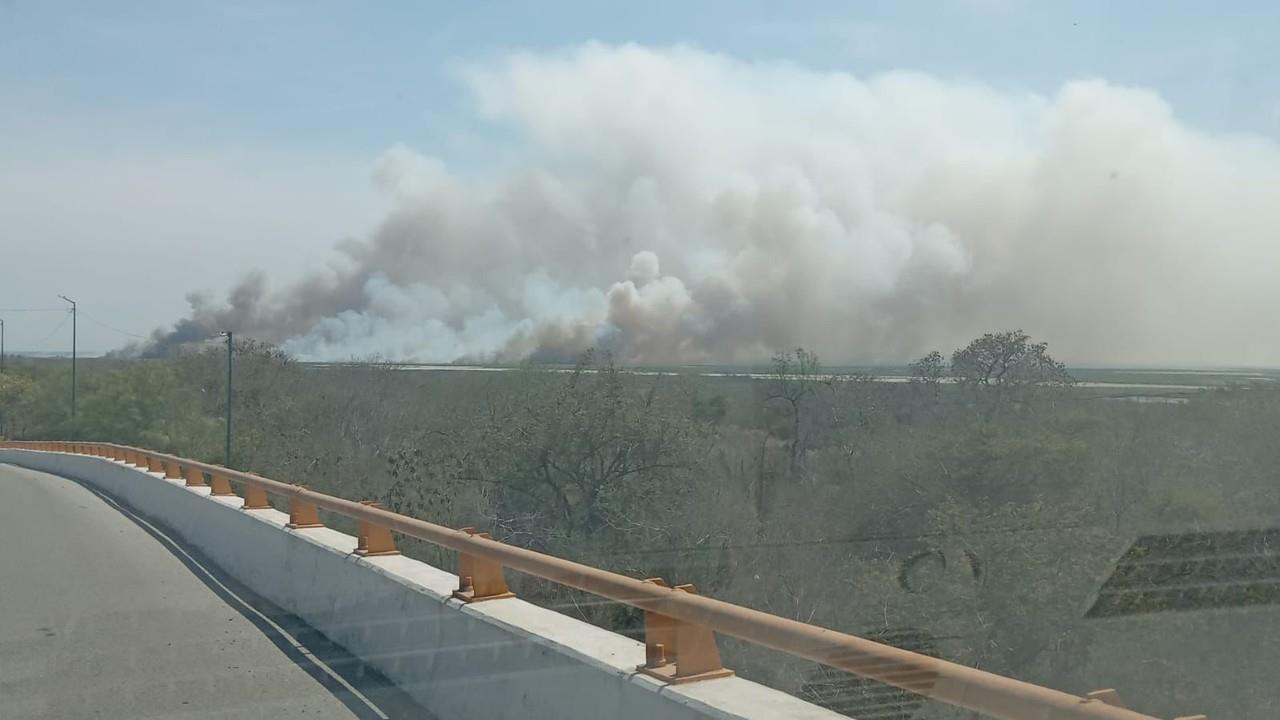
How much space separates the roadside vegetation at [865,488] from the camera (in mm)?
10914

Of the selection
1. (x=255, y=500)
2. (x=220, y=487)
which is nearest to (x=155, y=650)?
(x=255, y=500)

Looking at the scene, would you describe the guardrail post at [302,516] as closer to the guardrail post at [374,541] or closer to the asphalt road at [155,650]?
the asphalt road at [155,650]

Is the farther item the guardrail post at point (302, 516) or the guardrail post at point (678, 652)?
the guardrail post at point (302, 516)

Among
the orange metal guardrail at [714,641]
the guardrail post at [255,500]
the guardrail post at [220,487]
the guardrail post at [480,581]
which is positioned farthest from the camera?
the guardrail post at [220,487]

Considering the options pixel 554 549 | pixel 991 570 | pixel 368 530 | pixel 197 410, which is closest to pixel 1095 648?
pixel 991 570

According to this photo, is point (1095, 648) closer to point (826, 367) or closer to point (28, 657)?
point (28, 657)

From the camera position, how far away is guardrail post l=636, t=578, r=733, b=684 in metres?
4.43

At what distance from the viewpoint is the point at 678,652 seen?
4434 millimetres

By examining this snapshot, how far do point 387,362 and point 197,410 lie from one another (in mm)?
11309

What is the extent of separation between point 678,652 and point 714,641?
10.5 inches

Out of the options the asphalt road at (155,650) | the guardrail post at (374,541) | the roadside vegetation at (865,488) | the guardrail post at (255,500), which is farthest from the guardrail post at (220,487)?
the guardrail post at (374,541)

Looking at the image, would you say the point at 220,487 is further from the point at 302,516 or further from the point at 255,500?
the point at 302,516

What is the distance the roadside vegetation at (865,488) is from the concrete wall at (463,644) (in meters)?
2.28

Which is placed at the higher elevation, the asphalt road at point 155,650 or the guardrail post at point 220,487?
the guardrail post at point 220,487
